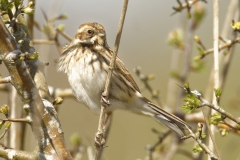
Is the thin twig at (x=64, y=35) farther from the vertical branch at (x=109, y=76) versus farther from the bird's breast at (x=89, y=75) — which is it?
the vertical branch at (x=109, y=76)

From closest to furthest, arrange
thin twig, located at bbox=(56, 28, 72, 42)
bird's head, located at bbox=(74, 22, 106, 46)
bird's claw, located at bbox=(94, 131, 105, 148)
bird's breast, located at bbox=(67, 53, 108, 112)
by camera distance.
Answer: bird's claw, located at bbox=(94, 131, 105, 148) < bird's breast, located at bbox=(67, 53, 108, 112) < bird's head, located at bbox=(74, 22, 106, 46) < thin twig, located at bbox=(56, 28, 72, 42)

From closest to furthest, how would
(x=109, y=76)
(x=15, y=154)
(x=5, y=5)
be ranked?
1. (x=5, y=5)
2. (x=15, y=154)
3. (x=109, y=76)

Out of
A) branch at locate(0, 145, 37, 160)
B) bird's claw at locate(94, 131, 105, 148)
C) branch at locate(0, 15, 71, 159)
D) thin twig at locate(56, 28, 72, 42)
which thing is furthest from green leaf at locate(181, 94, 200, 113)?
thin twig at locate(56, 28, 72, 42)

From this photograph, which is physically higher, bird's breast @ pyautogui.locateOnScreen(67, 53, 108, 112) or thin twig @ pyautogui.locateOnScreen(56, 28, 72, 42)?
thin twig @ pyautogui.locateOnScreen(56, 28, 72, 42)

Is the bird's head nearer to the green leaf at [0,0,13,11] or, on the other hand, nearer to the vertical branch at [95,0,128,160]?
the vertical branch at [95,0,128,160]

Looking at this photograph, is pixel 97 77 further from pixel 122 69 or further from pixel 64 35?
pixel 64 35

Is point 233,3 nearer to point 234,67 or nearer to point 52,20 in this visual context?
point 52,20

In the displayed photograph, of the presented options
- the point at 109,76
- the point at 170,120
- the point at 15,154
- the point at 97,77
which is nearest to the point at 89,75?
the point at 97,77

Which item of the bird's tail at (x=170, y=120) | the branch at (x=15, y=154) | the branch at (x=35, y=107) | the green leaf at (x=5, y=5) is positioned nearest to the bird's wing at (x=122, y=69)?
the bird's tail at (x=170, y=120)

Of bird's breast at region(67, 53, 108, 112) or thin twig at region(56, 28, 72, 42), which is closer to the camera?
bird's breast at region(67, 53, 108, 112)
